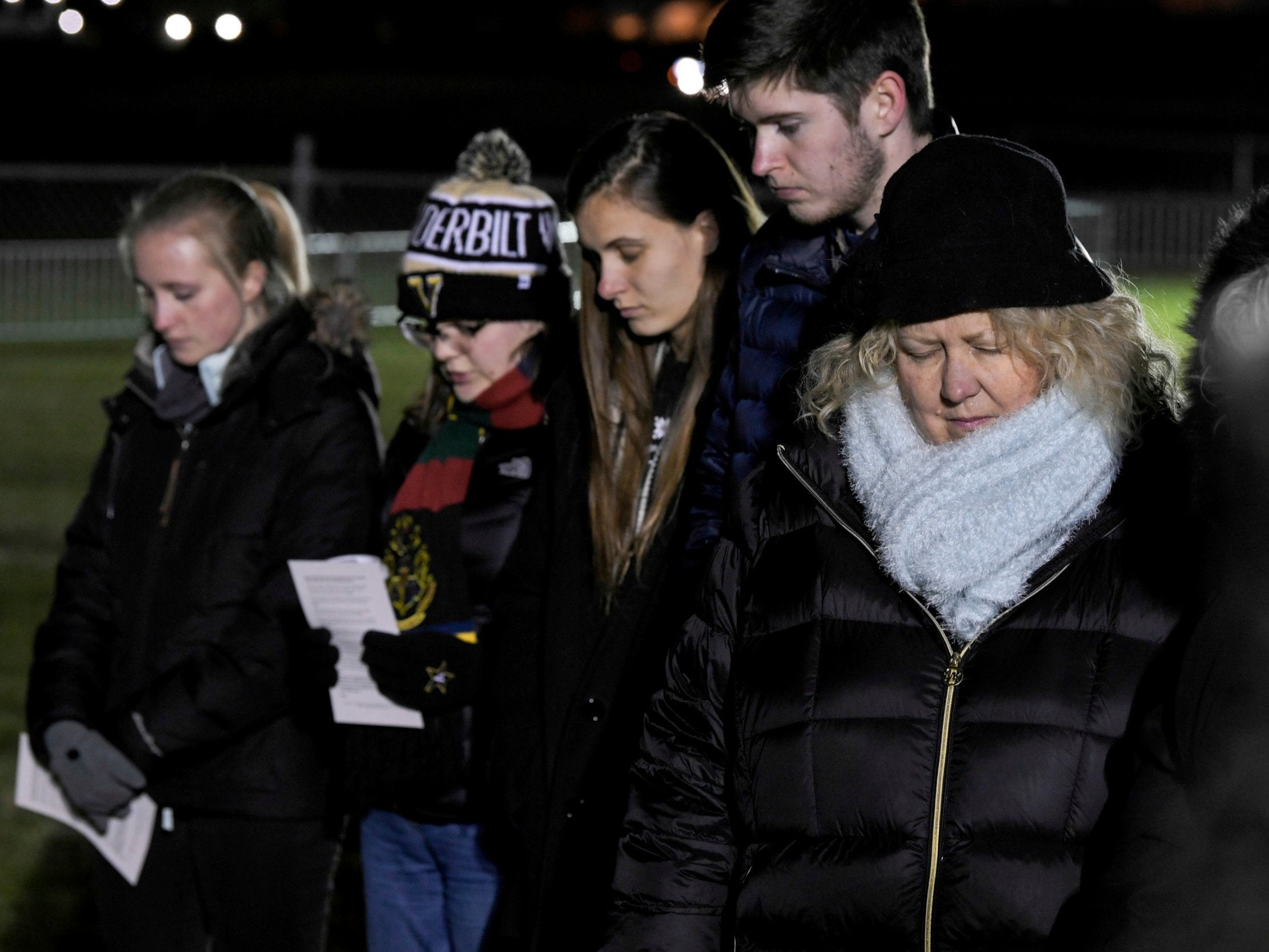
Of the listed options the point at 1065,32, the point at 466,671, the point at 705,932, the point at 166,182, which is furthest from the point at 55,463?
the point at 1065,32

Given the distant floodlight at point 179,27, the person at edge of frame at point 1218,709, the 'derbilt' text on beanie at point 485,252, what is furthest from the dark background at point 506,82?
the person at edge of frame at point 1218,709

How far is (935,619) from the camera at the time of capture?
2.11 metres

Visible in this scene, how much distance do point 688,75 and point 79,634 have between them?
1798mm

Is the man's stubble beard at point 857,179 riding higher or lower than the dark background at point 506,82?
lower

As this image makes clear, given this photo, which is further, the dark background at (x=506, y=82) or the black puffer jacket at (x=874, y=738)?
the dark background at (x=506, y=82)

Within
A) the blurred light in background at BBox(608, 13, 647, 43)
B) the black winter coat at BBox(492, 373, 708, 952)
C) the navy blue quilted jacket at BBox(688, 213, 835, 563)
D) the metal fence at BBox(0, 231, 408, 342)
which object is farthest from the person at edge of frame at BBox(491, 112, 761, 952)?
the blurred light in background at BBox(608, 13, 647, 43)

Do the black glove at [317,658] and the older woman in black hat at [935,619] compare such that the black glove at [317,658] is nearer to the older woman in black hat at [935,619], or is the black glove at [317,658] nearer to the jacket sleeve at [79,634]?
the jacket sleeve at [79,634]

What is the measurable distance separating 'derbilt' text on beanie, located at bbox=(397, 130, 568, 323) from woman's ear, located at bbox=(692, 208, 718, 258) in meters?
0.51

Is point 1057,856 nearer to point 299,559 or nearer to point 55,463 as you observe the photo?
point 299,559

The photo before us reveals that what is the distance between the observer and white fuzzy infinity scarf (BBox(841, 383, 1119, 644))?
2.09 meters

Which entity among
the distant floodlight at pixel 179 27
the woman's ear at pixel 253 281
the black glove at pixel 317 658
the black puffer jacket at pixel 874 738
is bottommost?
the black glove at pixel 317 658

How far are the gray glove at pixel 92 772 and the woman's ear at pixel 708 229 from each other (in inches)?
64.2

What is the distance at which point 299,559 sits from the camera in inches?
137

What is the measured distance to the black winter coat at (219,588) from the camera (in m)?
3.48
